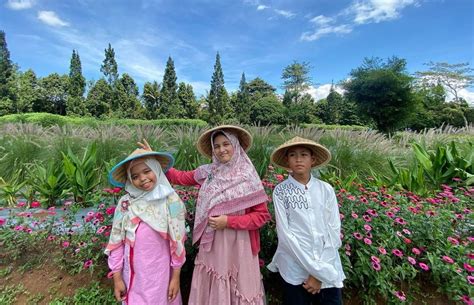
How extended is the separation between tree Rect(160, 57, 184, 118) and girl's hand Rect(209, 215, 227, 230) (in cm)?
3881

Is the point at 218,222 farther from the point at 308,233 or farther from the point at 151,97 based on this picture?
the point at 151,97

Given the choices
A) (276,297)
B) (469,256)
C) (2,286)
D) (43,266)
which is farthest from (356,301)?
(2,286)

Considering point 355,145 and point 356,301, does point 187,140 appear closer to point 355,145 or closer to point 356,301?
point 355,145

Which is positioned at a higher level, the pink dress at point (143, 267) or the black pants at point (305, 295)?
the pink dress at point (143, 267)

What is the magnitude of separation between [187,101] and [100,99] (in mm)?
11959

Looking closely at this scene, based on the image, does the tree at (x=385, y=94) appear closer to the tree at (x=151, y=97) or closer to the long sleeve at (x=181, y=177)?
the long sleeve at (x=181, y=177)

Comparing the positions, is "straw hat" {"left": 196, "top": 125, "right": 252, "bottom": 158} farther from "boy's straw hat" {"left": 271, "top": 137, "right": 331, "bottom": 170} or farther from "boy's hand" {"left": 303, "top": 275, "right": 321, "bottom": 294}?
"boy's hand" {"left": 303, "top": 275, "right": 321, "bottom": 294}

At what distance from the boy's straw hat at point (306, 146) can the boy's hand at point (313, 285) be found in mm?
768

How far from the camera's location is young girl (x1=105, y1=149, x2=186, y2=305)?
160cm

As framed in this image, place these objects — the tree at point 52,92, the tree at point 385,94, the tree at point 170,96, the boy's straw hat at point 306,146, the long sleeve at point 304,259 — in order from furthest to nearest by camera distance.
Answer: the tree at point 52,92 → the tree at point 170,96 → the tree at point 385,94 → the boy's straw hat at point 306,146 → the long sleeve at point 304,259

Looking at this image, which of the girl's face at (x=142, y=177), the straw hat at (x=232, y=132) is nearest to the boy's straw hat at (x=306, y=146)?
the straw hat at (x=232, y=132)

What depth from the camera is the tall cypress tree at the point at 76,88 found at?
35.9 meters

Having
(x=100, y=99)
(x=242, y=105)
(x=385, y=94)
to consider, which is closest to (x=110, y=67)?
(x=100, y=99)

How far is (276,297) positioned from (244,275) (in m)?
0.63
